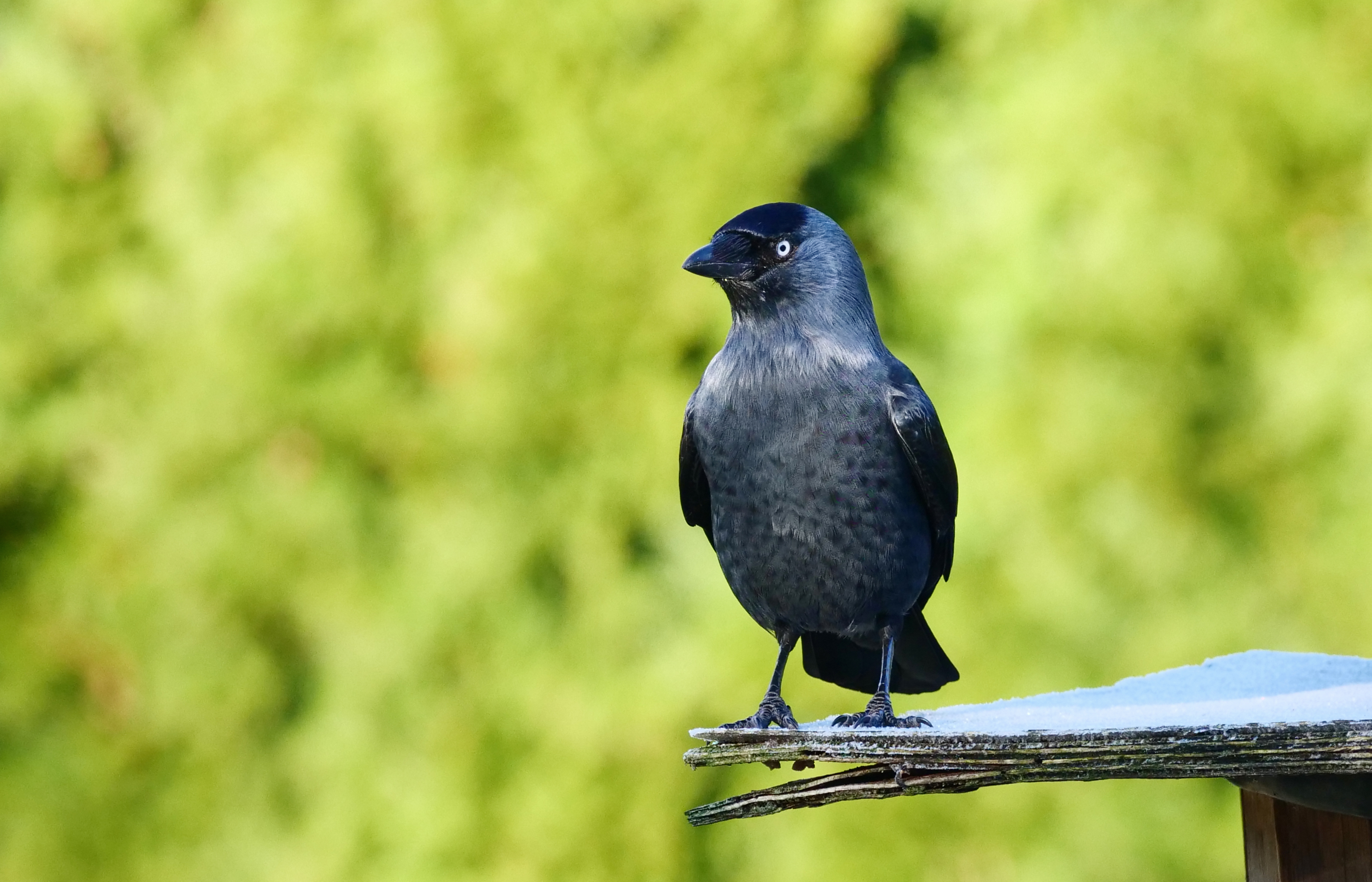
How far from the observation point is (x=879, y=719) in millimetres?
2467

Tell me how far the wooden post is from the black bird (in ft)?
2.38

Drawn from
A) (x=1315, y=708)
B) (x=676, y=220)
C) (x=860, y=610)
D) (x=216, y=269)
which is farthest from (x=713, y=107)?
(x=1315, y=708)

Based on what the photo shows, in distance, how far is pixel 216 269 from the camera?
Result: 18.4 ft

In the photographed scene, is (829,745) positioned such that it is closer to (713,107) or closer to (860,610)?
(860,610)

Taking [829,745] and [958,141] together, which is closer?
[829,745]

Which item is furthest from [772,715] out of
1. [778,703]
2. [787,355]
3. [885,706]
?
[787,355]

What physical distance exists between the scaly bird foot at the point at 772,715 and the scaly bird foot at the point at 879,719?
0.09 m

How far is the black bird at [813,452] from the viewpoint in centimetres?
254

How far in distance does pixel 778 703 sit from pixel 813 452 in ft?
1.64

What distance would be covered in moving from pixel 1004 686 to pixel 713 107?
2.61 m

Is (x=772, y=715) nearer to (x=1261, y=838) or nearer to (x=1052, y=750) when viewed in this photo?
(x=1052, y=750)

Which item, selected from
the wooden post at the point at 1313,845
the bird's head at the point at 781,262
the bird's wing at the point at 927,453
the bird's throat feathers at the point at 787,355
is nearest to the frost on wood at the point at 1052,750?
the wooden post at the point at 1313,845

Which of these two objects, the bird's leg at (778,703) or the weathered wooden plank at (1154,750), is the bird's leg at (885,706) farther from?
the weathered wooden plank at (1154,750)

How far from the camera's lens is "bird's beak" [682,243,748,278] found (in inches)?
100
